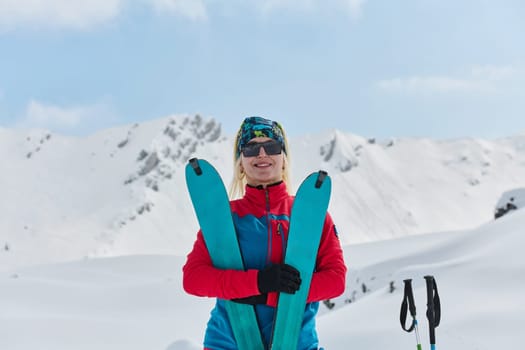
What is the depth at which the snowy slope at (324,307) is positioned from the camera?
6.92 m

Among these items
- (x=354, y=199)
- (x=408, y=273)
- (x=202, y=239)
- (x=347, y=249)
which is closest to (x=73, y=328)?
(x=408, y=273)

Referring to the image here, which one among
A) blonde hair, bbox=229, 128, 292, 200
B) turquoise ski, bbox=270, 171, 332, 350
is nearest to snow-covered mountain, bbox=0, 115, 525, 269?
blonde hair, bbox=229, 128, 292, 200

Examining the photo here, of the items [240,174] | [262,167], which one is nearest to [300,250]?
[262,167]

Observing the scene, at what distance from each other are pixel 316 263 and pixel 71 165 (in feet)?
200

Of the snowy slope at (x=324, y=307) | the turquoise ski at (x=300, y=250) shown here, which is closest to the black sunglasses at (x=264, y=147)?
the turquoise ski at (x=300, y=250)

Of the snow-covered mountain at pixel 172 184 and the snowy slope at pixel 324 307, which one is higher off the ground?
the snow-covered mountain at pixel 172 184

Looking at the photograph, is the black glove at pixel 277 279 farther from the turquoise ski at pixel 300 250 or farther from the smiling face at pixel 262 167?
the smiling face at pixel 262 167

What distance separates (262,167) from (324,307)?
13650 mm

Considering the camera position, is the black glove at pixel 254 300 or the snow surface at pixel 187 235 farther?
the snow surface at pixel 187 235

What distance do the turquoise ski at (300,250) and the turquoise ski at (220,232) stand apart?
0.13m

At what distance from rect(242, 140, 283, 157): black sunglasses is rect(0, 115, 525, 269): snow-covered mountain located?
42.6 meters

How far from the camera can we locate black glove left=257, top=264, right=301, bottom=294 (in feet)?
8.03

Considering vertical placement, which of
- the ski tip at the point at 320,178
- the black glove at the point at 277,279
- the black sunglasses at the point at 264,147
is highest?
the black sunglasses at the point at 264,147

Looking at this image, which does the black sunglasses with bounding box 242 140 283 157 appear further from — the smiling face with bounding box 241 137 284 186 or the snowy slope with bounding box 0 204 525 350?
the snowy slope with bounding box 0 204 525 350
